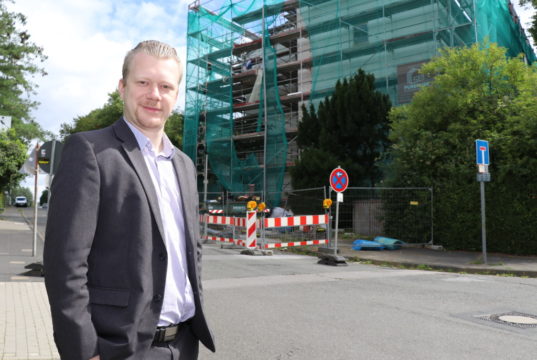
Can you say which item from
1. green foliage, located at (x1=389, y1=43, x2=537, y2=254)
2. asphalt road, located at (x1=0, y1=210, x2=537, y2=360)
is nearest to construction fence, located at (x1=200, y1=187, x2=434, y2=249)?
green foliage, located at (x1=389, y1=43, x2=537, y2=254)

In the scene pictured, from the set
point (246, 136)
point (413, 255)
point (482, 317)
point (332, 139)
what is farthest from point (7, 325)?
point (246, 136)

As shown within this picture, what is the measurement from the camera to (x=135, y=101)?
1.84 meters

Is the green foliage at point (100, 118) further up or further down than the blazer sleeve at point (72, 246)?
further up

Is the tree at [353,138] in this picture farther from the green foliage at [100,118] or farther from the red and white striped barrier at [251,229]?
the green foliage at [100,118]

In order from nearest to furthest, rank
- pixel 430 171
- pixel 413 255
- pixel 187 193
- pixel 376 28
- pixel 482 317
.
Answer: pixel 187 193, pixel 482 317, pixel 413 255, pixel 430 171, pixel 376 28

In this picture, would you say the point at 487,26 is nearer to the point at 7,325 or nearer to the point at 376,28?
the point at 376,28

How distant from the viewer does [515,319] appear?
546 centimetres

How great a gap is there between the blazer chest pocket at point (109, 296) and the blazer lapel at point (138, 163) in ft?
0.82

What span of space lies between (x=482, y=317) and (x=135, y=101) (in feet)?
17.3

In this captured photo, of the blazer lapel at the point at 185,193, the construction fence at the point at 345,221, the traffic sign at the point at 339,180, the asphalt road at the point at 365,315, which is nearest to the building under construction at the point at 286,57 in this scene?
the construction fence at the point at 345,221

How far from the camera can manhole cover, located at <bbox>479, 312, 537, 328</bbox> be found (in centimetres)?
523

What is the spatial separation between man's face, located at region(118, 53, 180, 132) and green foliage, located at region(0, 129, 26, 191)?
87.3 feet

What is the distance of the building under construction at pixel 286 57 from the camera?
80.3ft

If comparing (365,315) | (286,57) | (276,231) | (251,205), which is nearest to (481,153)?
(251,205)
